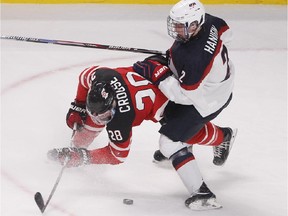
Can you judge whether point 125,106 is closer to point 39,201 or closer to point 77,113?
point 77,113

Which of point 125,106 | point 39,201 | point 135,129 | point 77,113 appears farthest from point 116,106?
point 135,129

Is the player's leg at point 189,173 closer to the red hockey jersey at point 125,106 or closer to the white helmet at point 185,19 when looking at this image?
the red hockey jersey at point 125,106

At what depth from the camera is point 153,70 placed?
3.20 metres

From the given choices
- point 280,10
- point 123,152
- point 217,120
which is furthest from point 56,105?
point 280,10

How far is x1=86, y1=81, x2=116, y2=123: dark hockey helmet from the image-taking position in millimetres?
3018

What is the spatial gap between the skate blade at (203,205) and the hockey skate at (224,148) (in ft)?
1.28

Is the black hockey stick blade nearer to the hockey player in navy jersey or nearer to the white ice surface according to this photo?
the white ice surface

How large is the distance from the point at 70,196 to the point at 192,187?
1.67 feet

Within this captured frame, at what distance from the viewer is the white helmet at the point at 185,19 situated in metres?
3.10

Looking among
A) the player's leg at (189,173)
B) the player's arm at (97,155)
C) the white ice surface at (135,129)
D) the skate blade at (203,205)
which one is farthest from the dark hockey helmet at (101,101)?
the skate blade at (203,205)

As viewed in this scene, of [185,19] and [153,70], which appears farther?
[153,70]

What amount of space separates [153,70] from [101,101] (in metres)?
0.31

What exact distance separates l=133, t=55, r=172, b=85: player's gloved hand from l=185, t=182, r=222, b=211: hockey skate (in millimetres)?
479

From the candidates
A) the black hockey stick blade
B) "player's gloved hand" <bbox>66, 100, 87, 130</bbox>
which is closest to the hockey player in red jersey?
"player's gloved hand" <bbox>66, 100, 87, 130</bbox>
